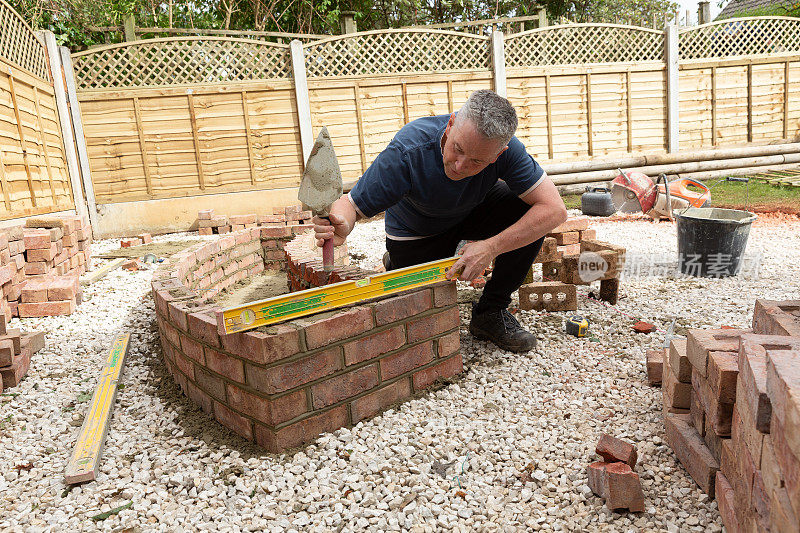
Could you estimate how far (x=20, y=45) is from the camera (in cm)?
695

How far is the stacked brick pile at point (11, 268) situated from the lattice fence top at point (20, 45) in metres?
3.12

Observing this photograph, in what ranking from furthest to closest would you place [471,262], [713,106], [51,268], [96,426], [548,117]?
[713,106] → [548,117] → [51,268] → [471,262] → [96,426]

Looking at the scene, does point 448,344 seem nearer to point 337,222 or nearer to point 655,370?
point 337,222

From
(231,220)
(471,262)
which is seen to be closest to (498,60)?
(231,220)

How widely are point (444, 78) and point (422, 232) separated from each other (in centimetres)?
729

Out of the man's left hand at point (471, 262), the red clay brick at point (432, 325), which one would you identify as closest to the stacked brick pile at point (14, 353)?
the red clay brick at point (432, 325)

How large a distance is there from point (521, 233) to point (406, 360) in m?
0.90

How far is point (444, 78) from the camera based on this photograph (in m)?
9.68

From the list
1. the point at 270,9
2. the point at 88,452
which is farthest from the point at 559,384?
the point at 270,9

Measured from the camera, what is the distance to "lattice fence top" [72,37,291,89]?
8695mm

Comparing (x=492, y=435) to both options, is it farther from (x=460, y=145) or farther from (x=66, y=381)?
(x=66, y=381)

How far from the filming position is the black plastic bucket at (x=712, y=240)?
14.3 ft

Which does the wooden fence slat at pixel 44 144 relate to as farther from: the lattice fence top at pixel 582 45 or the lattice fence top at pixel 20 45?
the lattice fence top at pixel 582 45

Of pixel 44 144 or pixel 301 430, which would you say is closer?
pixel 301 430
